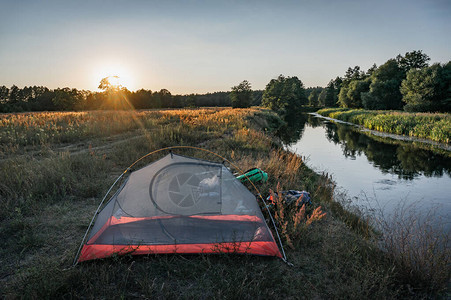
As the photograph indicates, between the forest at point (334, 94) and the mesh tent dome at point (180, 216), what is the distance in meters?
39.8

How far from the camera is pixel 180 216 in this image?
12.0 ft

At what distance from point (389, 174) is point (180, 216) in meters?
10.1

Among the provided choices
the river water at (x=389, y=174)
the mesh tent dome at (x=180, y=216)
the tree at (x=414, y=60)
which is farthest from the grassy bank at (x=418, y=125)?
the tree at (x=414, y=60)

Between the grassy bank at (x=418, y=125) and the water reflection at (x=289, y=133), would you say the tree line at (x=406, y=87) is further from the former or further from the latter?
the water reflection at (x=289, y=133)

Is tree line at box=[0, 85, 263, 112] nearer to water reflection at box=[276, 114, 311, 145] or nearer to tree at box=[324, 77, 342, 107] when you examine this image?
water reflection at box=[276, 114, 311, 145]

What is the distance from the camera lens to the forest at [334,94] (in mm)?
32562

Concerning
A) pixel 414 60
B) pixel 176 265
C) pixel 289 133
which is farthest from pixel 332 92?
pixel 176 265

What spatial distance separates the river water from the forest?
2414 centimetres

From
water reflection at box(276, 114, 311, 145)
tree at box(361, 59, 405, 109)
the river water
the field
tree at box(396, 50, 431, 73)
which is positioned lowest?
the river water

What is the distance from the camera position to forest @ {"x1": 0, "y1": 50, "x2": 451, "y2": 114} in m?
32.6

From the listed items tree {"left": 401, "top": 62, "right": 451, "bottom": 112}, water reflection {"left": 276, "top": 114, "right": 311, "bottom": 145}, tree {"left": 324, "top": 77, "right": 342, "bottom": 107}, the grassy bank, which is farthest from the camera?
tree {"left": 324, "top": 77, "right": 342, "bottom": 107}

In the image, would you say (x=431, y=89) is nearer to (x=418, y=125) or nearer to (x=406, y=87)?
(x=406, y=87)

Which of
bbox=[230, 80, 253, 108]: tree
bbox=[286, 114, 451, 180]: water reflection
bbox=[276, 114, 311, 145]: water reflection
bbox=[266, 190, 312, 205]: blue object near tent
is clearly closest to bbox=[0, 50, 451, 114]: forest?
bbox=[230, 80, 253, 108]: tree

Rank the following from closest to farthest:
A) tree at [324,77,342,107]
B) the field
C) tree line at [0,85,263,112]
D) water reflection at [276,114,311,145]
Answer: the field → water reflection at [276,114,311,145] → tree line at [0,85,263,112] → tree at [324,77,342,107]
